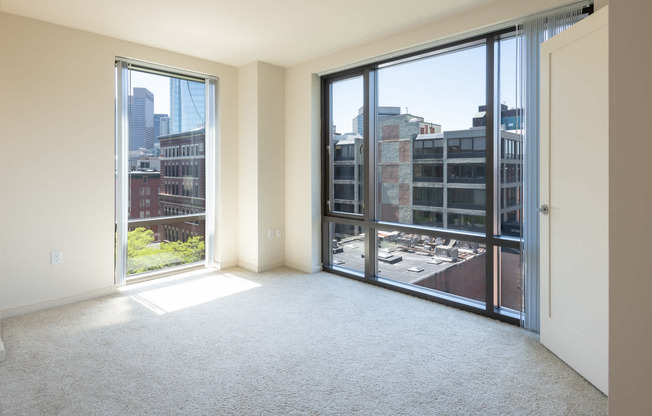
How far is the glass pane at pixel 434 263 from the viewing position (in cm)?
337

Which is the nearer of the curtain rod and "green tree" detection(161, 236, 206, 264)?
the curtain rod

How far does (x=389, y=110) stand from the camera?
3.93 m

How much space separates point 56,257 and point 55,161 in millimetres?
888

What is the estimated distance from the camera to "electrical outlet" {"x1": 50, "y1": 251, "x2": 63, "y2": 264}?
11.2 feet

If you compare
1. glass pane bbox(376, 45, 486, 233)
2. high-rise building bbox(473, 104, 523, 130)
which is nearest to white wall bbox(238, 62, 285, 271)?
glass pane bbox(376, 45, 486, 233)

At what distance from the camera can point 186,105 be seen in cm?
448

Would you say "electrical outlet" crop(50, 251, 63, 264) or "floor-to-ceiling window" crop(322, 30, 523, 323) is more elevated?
"floor-to-ceiling window" crop(322, 30, 523, 323)

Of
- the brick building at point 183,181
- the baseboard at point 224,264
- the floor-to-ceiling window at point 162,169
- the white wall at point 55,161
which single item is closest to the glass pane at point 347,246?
the baseboard at point 224,264

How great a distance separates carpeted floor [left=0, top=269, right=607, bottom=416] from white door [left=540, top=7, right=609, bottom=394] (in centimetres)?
23

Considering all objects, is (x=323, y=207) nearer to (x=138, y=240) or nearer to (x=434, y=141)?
(x=434, y=141)

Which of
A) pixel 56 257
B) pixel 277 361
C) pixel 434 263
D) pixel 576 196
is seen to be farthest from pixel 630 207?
pixel 56 257

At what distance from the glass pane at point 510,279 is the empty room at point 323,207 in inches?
0.7

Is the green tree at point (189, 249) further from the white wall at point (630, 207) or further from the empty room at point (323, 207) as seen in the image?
the white wall at point (630, 207)

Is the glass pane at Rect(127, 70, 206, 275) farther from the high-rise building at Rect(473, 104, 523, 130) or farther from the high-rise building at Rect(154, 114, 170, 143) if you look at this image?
the high-rise building at Rect(473, 104, 523, 130)
